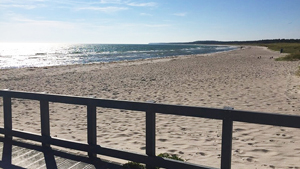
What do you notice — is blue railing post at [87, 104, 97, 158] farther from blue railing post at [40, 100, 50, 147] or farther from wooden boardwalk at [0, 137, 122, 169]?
blue railing post at [40, 100, 50, 147]

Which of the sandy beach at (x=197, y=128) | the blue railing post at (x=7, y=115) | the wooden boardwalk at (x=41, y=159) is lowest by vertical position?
the sandy beach at (x=197, y=128)

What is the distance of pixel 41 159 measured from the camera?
3992 millimetres

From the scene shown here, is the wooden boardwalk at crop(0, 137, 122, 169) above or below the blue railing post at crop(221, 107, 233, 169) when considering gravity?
below

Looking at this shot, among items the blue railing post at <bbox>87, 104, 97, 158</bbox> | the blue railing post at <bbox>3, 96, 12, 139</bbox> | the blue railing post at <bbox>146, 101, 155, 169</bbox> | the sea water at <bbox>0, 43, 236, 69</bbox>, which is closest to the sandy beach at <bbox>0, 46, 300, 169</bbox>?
the blue railing post at <bbox>87, 104, 97, 158</bbox>

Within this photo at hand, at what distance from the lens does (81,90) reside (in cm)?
1301

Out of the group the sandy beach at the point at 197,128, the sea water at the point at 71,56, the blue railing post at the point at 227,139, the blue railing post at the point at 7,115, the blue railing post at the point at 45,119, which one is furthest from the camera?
the sea water at the point at 71,56

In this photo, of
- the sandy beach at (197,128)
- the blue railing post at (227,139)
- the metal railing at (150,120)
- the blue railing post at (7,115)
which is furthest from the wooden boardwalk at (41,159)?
the blue railing post at (227,139)

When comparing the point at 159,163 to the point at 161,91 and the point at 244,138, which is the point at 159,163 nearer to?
the point at 244,138

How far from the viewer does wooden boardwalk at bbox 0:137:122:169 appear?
12.3 feet

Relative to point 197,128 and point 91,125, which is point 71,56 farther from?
point 91,125

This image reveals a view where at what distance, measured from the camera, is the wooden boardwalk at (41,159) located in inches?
148

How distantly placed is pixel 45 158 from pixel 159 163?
1775mm

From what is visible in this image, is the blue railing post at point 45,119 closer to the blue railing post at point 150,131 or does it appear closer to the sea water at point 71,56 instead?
the blue railing post at point 150,131

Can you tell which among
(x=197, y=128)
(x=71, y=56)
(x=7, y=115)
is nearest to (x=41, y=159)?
(x=7, y=115)
